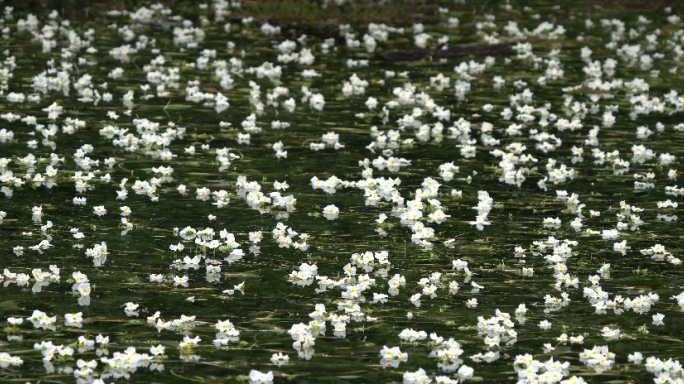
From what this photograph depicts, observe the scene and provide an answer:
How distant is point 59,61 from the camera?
606 inches

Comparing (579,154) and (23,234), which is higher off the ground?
(579,154)

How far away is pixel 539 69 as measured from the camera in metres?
16.0

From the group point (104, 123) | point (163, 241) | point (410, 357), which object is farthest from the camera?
point (104, 123)

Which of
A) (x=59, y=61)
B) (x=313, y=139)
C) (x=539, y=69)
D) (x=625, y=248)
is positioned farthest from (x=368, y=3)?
(x=625, y=248)

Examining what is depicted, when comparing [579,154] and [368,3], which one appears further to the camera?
[368,3]

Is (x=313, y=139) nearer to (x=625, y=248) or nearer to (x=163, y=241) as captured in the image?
(x=163, y=241)

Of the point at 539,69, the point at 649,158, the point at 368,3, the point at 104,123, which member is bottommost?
the point at 649,158

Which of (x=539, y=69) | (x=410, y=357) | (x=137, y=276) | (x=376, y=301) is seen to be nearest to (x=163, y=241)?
(x=137, y=276)

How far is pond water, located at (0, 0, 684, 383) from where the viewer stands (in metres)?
→ 5.88

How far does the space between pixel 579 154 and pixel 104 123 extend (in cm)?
594

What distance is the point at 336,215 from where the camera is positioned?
868cm

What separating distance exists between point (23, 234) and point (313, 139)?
4383 millimetres

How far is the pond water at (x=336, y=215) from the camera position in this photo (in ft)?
19.3

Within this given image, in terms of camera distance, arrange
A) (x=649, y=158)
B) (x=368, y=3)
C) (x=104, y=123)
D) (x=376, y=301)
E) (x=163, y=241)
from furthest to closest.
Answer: (x=368, y=3), (x=104, y=123), (x=649, y=158), (x=163, y=241), (x=376, y=301)
